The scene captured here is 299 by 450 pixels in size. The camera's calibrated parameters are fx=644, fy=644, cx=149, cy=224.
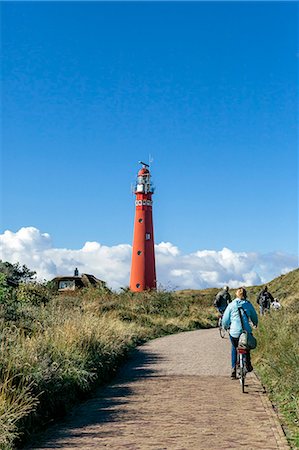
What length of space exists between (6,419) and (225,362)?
968 centimetres

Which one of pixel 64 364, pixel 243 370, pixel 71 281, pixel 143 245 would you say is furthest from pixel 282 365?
pixel 71 281

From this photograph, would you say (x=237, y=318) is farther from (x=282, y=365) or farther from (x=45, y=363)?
(x=45, y=363)

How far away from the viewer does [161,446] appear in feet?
25.7

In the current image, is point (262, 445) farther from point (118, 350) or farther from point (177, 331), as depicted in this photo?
point (177, 331)

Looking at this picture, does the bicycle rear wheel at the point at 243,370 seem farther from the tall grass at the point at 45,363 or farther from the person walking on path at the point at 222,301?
the person walking on path at the point at 222,301

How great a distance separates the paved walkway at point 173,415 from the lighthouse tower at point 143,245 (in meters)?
35.5

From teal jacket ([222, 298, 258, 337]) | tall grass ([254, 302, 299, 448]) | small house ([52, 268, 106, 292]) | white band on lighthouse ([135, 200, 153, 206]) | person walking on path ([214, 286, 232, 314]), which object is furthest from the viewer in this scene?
small house ([52, 268, 106, 292])

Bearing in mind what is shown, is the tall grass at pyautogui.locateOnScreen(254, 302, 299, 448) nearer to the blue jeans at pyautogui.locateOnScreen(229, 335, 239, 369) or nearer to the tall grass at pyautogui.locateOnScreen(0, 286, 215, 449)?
the blue jeans at pyautogui.locateOnScreen(229, 335, 239, 369)

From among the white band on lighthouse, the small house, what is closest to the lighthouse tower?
the white band on lighthouse

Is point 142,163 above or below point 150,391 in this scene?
above

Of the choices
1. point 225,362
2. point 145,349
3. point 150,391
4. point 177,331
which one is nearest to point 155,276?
point 177,331

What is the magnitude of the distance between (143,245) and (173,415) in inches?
1652

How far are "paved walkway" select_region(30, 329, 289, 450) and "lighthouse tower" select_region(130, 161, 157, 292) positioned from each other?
3549 centimetres

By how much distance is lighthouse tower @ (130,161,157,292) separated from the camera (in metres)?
51.2
